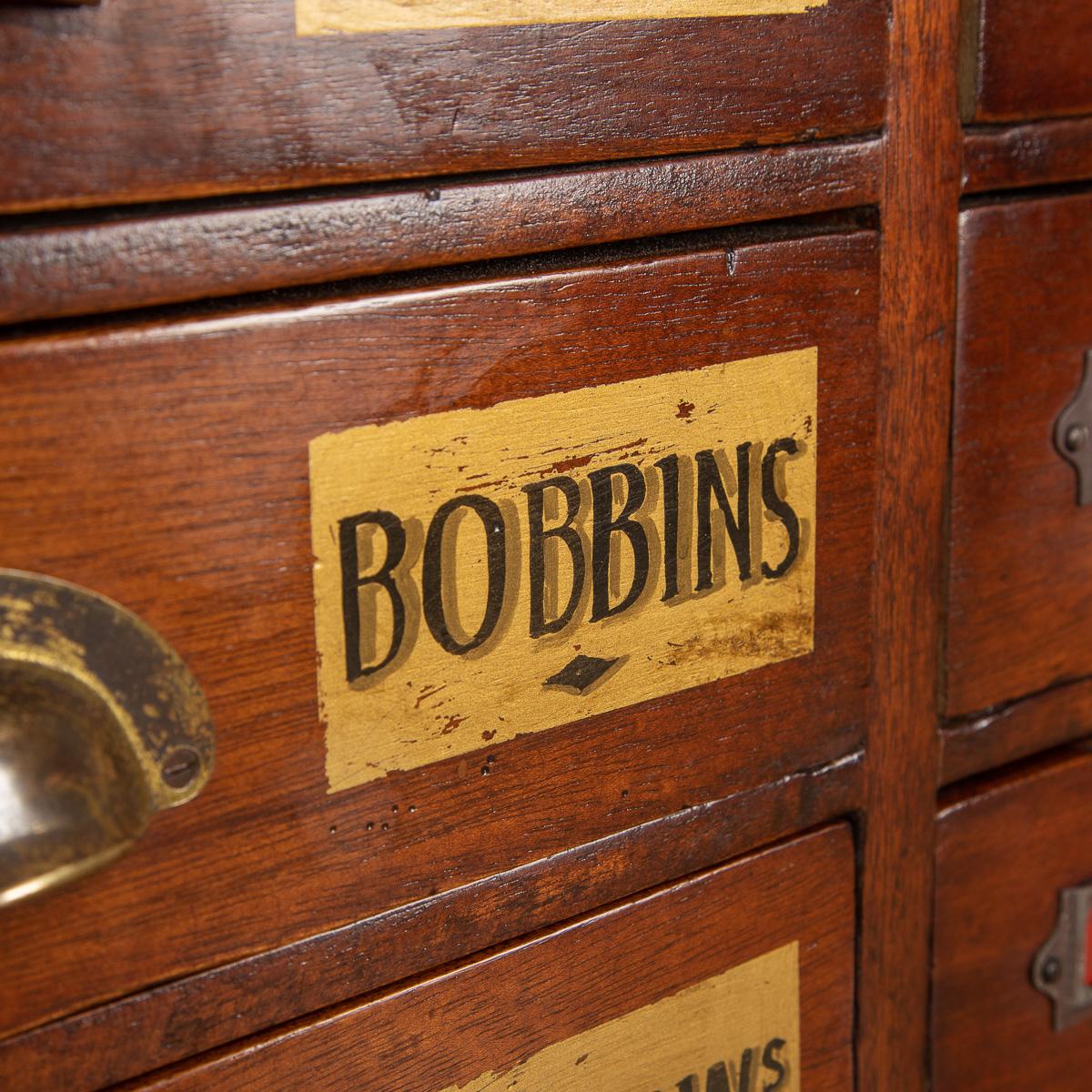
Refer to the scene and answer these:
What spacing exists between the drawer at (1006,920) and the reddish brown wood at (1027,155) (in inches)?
12.5

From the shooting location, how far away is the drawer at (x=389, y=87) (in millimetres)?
448

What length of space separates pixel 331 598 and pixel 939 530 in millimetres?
327

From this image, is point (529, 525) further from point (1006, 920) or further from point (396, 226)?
point (1006, 920)

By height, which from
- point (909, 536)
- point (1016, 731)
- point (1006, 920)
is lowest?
point (1006, 920)

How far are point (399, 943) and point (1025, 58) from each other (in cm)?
49

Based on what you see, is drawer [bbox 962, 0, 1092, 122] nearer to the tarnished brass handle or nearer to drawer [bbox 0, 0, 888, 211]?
drawer [bbox 0, 0, 888, 211]

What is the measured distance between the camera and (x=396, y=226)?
520mm

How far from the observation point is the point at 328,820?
549 mm

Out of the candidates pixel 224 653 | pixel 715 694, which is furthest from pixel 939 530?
pixel 224 653

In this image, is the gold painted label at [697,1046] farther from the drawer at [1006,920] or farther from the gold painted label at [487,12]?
the gold painted label at [487,12]

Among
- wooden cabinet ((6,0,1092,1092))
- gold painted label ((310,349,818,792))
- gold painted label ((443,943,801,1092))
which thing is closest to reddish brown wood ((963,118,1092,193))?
wooden cabinet ((6,0,1092,1092))

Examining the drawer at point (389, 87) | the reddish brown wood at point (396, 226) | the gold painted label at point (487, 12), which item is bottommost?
the reddish brown wood at point (396, 226)

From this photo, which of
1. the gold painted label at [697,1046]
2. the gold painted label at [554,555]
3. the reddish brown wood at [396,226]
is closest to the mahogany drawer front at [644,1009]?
the gold painted label at [697,1046]

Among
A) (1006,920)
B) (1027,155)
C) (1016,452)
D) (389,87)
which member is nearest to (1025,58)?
(1027,155)
